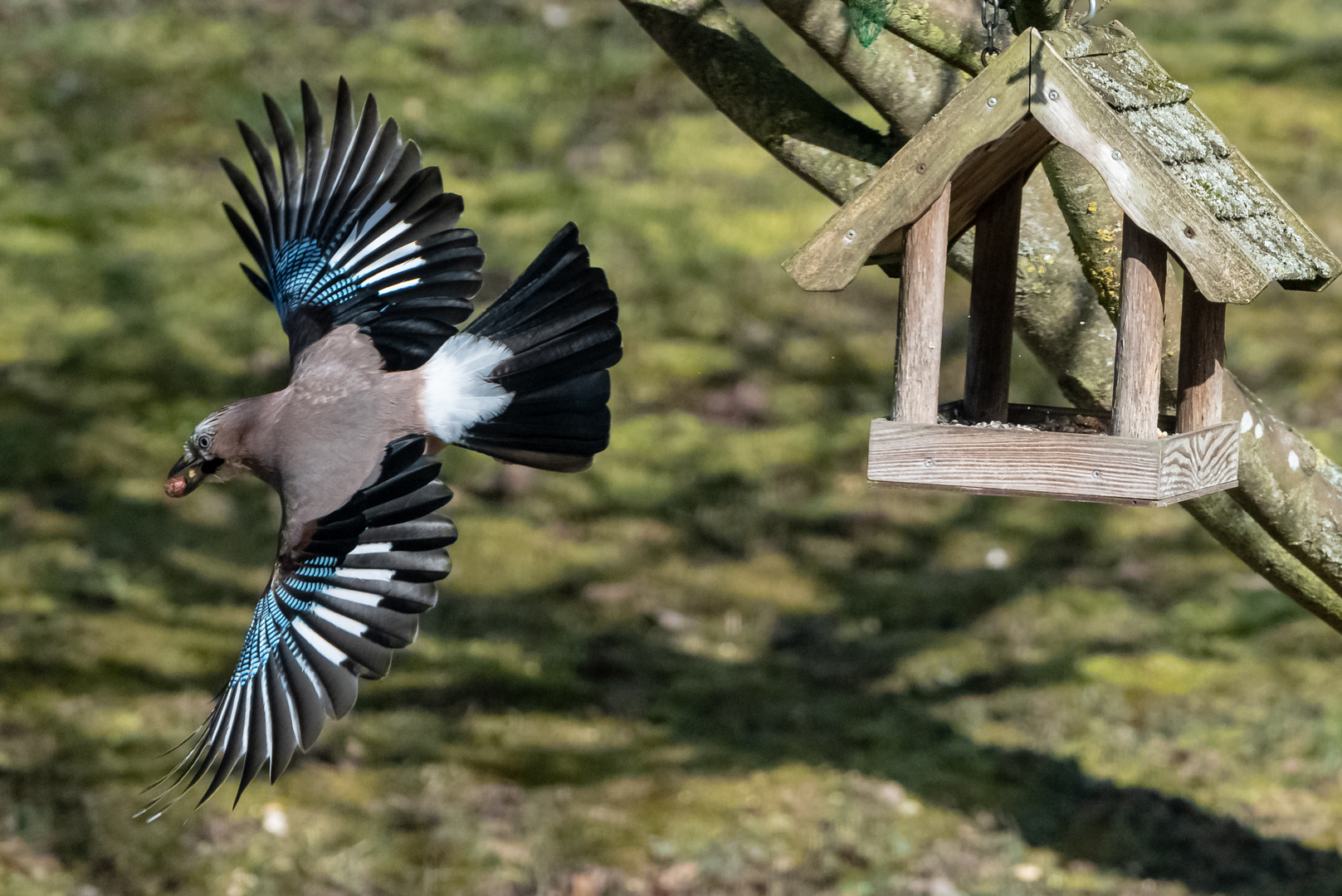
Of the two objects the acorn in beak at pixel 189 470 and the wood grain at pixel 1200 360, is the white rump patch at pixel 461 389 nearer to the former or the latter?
the acorn in beak at pixel 189 470

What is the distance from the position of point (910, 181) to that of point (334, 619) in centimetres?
144

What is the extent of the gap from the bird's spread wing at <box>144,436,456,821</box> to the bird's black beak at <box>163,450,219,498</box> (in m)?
0.51

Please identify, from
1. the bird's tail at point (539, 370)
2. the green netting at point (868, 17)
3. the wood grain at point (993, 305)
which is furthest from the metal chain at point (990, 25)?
the bird's tail at point (539, 370)

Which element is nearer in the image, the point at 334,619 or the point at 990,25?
the point at 990,25

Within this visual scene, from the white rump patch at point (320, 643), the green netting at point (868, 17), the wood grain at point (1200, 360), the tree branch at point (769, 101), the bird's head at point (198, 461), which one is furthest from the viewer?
the bird's head at point (198, 461)

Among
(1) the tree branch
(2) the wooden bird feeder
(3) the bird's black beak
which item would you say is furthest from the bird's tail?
(2) the wooden bird feeder

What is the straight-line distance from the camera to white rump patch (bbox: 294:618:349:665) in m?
2.60

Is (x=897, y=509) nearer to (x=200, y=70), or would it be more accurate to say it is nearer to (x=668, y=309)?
(x=668, y=309)

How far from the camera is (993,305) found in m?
2.63

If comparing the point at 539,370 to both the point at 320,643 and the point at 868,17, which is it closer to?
the point at 320,643

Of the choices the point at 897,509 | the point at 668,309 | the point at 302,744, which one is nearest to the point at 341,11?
the point at 668,309

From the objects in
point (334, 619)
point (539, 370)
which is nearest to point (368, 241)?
point (539, 370)

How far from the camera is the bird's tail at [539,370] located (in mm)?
2906

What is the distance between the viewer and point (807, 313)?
6.46m
